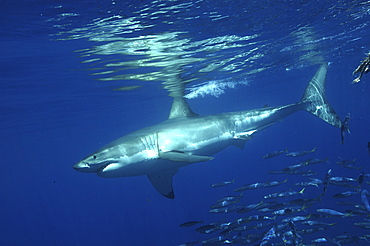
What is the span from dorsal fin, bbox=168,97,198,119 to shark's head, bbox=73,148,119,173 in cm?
382

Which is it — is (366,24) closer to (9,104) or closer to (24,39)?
(24,39)

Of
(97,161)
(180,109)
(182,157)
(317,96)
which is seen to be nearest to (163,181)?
(182,157)

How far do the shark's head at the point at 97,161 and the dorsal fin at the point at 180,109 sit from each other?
382cm

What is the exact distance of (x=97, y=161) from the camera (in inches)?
223

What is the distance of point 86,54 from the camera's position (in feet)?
38.4

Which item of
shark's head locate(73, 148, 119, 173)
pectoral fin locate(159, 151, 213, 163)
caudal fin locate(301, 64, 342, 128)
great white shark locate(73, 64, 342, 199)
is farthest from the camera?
caudal fin locate(301, 64, 342, 128)

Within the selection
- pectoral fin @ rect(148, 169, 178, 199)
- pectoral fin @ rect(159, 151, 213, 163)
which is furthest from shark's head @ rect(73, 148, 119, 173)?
pectoral fin @ rect(148, 169, 178, 199)

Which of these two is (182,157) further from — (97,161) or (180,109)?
(180,109)

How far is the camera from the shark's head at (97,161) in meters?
5.48

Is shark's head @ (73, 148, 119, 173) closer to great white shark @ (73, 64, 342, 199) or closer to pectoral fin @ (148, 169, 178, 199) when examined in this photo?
great white shark @ (73, 64, 342, 199)

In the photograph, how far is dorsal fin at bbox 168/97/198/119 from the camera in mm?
9406

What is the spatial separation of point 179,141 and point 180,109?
2505mm

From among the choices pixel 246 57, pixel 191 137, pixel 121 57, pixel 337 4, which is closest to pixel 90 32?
pixel 121 57

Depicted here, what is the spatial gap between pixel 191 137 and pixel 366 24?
15.2 m
